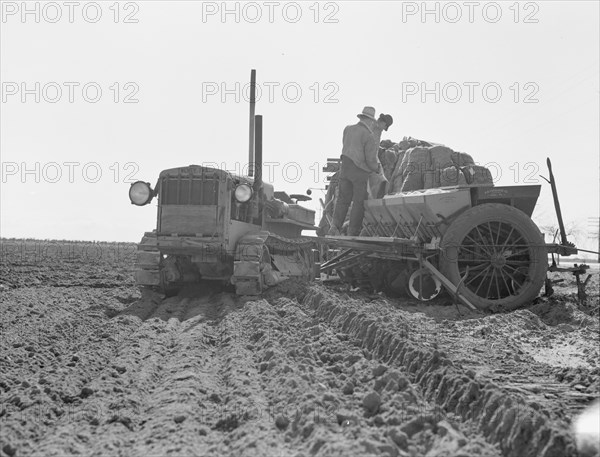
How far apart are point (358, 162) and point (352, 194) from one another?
0.95 m

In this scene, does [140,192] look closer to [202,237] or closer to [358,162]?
[202,237]

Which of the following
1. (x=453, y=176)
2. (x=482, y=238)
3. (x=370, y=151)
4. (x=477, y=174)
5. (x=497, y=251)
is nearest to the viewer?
(x=482, y=238)

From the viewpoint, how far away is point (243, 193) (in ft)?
43.8

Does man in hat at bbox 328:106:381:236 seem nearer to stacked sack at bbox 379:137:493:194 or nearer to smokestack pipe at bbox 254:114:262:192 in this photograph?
stacked sack at bbox 379:137:493:194

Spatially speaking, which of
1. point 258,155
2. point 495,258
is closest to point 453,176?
point 495,258

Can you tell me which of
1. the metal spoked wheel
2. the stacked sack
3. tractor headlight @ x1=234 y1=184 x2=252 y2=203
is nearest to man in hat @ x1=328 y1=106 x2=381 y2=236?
the stacked sack

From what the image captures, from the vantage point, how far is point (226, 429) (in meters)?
4.82

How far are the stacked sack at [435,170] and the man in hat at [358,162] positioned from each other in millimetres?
745

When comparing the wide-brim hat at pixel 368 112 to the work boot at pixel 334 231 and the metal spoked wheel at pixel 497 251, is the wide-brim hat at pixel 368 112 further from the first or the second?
the metal spoked wheel at pixel 497 251

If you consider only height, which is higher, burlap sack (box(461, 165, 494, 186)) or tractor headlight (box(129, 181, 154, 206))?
Answer: burlap sack (box(461, 165, 494, 186))

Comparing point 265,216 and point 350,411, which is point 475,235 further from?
point 350,411

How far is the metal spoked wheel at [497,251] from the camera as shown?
37.5 feet

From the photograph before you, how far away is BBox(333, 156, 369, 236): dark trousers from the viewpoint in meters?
13.7

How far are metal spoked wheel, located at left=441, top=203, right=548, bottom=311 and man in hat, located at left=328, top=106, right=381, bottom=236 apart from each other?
2.56m
